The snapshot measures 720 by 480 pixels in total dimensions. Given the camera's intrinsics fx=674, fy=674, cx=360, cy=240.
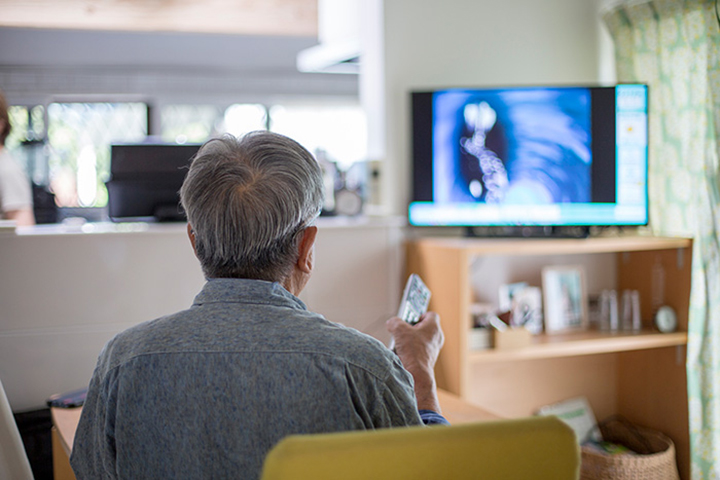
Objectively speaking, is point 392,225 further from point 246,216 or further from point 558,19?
point 246,216

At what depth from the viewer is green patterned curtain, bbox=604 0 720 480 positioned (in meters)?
2.34

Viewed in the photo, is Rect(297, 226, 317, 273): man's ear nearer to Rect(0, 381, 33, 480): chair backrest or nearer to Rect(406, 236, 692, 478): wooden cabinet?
Rect(0, 381, 33, 480): chair backrest

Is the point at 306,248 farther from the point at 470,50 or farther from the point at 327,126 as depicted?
the point at 327,126

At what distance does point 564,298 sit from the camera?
268 cm

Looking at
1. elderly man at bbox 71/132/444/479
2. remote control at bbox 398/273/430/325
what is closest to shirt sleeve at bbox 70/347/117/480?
elderly man at bbox 71/132/444/479

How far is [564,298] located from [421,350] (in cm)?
150

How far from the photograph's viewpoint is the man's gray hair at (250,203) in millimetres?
1038

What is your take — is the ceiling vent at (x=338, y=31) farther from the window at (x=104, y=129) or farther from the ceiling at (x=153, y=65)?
the window at (x=104, y=129)

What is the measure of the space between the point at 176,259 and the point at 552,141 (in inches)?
55.1

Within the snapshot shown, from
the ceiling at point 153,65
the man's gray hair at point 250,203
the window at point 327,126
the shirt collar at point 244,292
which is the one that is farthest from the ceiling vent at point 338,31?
the window at point 327,126

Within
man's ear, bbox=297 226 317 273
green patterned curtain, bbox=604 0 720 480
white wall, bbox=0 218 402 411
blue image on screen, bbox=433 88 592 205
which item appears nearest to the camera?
man's ear, bbox=297 226 317 273

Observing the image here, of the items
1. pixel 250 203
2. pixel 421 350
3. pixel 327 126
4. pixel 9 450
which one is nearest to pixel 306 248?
pixel 250 203

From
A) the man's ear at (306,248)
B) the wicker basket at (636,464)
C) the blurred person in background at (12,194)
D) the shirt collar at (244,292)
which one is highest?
the blurred person in background at (12,194)

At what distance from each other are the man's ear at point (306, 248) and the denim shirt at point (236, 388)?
0.12 meters
